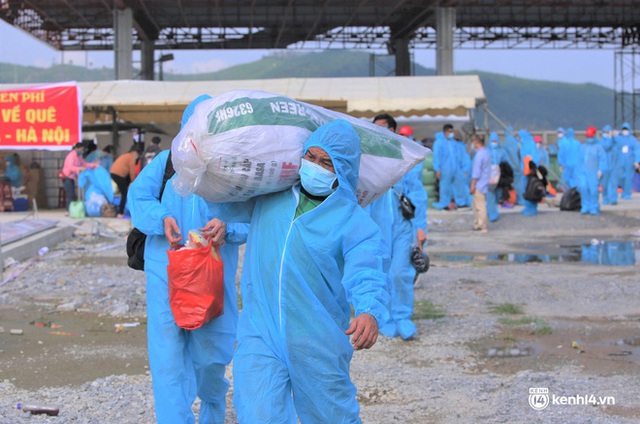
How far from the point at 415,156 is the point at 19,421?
8.85 ft

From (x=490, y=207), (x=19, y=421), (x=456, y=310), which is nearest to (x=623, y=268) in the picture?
(x=456, y=310)

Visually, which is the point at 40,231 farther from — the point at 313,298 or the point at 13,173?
the point at 313,298

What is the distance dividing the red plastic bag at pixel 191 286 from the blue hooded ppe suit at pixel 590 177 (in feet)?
49.1

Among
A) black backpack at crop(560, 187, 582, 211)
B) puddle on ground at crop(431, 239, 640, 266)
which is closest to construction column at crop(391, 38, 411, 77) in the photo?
black backpack at crop(560, 187, 582, 211)

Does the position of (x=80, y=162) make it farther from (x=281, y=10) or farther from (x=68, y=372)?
(x=281, y=10)

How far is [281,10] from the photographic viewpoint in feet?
105

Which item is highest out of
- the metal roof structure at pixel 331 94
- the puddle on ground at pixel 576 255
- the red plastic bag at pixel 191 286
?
the metal roof structure at pixel 331 94

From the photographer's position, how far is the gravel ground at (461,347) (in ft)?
16.6

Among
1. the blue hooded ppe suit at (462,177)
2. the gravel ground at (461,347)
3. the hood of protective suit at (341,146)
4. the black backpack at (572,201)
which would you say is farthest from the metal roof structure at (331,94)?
the hood of protective suit at (341,146)

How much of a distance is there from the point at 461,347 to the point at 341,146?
12.6 feet

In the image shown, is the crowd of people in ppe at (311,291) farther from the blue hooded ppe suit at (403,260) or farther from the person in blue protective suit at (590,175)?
the person in blue protective suit at (590,175)

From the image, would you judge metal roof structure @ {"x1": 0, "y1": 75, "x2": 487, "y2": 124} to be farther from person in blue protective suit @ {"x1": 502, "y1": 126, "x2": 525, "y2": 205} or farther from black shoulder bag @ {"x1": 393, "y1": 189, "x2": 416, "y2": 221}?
black shoulder bag @ {"x1": 393, "y1": 189, "x2": 416, "y2": 221}

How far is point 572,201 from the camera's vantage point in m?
18.5

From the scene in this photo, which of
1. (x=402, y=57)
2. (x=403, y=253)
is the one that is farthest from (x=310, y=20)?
(x=403, y=253)
